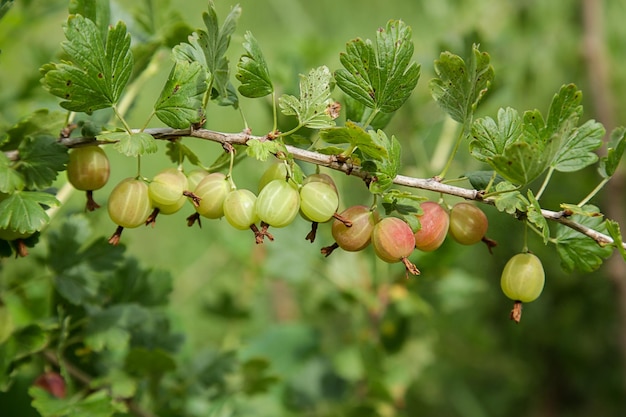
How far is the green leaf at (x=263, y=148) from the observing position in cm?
32

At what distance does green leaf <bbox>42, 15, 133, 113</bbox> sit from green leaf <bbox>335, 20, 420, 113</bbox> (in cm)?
11

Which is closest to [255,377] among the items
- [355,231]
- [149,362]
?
[149,362]

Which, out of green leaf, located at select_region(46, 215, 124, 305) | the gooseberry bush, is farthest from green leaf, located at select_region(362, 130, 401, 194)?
green leaf, located at select_region(46, 215, 124, 305)

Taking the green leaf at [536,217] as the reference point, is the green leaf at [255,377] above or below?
below

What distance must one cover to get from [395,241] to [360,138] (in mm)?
52

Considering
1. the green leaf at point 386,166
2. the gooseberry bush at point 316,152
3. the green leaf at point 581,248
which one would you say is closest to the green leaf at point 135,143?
the gooseberry bush at point 316,152

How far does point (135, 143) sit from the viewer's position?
325mm

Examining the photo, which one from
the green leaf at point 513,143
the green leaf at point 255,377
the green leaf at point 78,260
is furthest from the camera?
the green leaf at point 255,377

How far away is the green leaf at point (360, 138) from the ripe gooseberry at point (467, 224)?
6cm

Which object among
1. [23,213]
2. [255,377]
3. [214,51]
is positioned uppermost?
[214,51]

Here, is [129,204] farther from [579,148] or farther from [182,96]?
[579,148]

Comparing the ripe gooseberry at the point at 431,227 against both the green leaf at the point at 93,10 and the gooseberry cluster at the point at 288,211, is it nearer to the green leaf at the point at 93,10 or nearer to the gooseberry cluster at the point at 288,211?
the gooseberry cluster at the point at 288,211

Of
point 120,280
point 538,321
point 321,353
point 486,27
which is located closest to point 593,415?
point 538,321

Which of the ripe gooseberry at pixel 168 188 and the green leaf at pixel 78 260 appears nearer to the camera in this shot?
the ripe gooseberry at pixel 168 188
